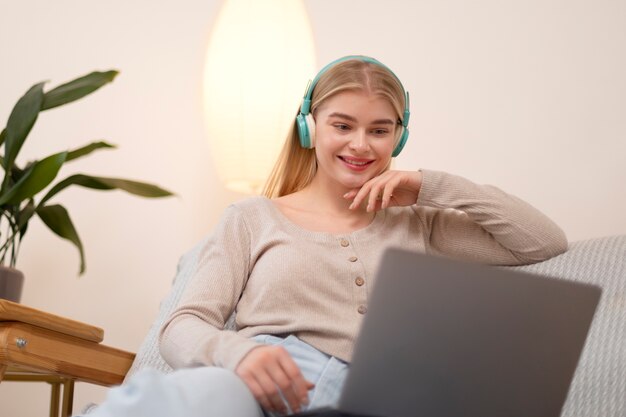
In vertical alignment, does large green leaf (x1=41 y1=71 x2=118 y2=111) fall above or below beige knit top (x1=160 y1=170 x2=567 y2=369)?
above

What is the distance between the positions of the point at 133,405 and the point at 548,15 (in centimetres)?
144

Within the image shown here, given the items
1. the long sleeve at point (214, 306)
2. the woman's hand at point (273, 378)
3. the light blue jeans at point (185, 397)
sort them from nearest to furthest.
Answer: the light blue jeans at point (185, 397), the woman's hand at point (273, 378), the long sleeve at point (214, 306)

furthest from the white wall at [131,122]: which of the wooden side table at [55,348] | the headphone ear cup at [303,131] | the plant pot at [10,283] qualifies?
the wooden side table at [55,348]

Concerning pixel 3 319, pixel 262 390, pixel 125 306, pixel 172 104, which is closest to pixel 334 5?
pixel 172 104

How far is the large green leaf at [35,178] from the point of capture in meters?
1.78

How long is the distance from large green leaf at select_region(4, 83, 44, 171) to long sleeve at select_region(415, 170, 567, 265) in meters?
0.98

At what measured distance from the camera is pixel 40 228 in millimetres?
2379

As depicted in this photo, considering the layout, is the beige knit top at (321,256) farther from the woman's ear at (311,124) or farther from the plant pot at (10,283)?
the plant pot at (10,283)

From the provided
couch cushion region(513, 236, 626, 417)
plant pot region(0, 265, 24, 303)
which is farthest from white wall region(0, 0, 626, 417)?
couch cushion region(513, 236, 626, 417)

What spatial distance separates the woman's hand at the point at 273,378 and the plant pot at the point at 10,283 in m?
1.03

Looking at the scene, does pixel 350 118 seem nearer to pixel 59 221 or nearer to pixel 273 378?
pixel 273 378

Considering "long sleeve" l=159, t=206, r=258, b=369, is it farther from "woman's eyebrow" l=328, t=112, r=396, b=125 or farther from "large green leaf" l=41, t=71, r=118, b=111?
"large green leaf" l=41, t=71, r=118, b=111

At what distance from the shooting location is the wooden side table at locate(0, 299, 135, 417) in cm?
125

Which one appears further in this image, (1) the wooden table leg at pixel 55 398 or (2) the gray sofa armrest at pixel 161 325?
(1) the wooden table leg at pixel 55 398
